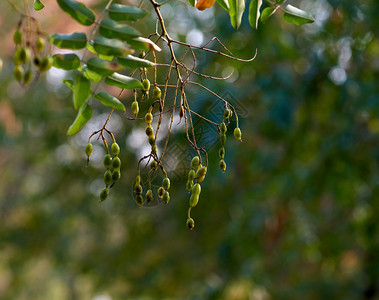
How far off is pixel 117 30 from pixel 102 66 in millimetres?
40

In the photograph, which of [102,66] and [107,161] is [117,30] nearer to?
[102,66]

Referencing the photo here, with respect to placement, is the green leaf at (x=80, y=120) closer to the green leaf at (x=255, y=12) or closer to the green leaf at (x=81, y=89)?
the green leaf at (x=81, y=89)

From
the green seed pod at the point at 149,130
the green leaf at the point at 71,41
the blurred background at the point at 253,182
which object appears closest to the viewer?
the green leaf at the point at 71,41

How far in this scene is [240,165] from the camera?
391 centimetres

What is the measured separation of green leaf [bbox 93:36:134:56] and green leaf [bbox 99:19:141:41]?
1 cm

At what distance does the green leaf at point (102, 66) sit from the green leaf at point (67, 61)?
0.07 ft

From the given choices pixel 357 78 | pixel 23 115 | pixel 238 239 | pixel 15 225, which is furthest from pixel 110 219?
pixel 357 78

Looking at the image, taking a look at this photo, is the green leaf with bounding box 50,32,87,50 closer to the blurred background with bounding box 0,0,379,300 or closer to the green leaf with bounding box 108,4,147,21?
the green leaf with bounding box 108,4,147,21

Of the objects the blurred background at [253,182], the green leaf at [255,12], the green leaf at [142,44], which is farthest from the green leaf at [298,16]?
the blurred background at [253,182]

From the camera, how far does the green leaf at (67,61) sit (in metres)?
→ 0.56

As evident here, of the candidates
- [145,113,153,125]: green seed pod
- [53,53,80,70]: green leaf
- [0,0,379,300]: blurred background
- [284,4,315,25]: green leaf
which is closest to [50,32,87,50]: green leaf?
[53,53,80,70]: green leaf

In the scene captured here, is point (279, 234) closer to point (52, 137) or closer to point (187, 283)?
point (187, 283)

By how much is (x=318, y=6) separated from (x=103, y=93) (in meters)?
2.61

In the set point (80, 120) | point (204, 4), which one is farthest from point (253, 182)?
point (80, 120)
